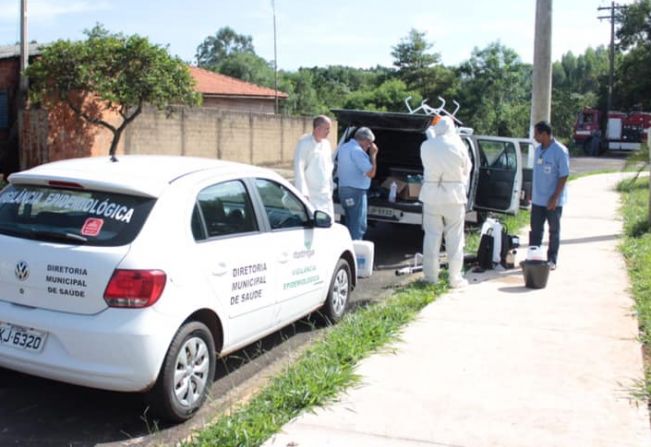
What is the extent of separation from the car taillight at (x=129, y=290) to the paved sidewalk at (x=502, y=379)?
3.58 ft

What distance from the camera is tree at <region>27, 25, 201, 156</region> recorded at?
19250 mm

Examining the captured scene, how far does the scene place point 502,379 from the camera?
529cm

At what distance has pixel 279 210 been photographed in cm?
600

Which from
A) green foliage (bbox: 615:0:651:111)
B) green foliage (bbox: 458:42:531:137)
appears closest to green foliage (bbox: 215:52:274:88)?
green foliage (bbox: 458:42:531:137)

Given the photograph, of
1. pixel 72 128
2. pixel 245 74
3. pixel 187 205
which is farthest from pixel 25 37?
pixel 245 74

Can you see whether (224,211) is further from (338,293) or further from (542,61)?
(542,61)

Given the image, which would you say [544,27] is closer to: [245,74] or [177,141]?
[177,141]

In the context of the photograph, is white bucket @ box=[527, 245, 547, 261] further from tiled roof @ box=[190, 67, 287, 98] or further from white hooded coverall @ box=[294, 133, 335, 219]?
tiled roof @ box=[190, 67, 287, 98]

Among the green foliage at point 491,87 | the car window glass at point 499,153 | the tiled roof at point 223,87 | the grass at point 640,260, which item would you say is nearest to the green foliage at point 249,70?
the green foliage at point 491,87

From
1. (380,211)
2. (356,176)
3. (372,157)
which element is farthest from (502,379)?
(380,211)

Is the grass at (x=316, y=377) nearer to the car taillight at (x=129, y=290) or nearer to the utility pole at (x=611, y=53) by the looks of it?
the car taillight at (x=129, y=290)

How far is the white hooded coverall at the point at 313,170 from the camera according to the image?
28.5 ft

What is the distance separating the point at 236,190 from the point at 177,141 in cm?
1979

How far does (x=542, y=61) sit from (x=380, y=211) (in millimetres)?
4755
